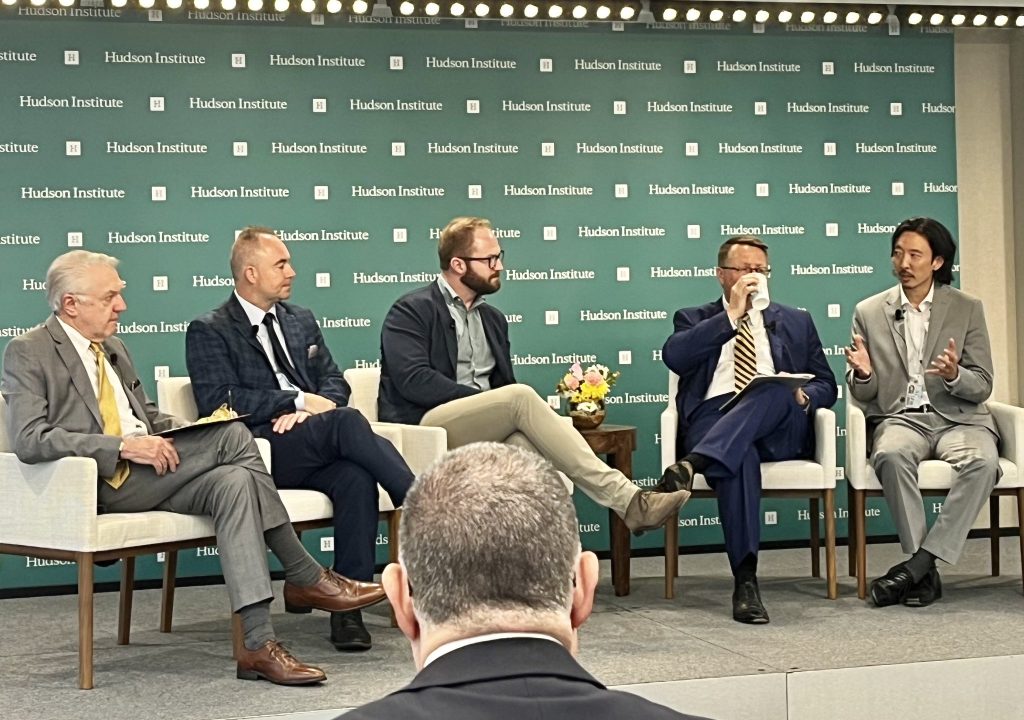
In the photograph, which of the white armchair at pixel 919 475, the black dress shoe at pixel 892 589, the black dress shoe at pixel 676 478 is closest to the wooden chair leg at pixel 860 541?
the white armchair at pixel 919 475

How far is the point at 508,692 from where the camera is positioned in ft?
4.06

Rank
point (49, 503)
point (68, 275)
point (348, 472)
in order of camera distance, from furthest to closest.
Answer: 1. point (348, 472)
2. point (68, 275)
3. point (49, 503)

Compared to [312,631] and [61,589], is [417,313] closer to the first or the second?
[312,631]

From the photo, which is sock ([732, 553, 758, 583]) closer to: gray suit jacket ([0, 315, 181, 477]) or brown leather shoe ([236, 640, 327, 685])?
brown leather shoe ([236, 640, 327, 685])

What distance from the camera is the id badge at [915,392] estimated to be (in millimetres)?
5488

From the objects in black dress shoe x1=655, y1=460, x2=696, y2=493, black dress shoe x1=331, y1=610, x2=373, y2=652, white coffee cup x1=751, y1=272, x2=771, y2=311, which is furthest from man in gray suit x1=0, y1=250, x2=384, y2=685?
white coffee cup x1=751, y1=272, x2=771, y2=311

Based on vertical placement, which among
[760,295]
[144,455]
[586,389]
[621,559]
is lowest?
[621,559]

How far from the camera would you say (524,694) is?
1234mm

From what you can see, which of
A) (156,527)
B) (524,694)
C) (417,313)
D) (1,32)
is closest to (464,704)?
(524,694)

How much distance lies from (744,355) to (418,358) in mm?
1290

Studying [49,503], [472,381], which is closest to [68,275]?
[49,503]

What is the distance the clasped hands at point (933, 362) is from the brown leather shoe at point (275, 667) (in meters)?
2.58

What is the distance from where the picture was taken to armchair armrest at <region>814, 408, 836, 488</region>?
5199mm

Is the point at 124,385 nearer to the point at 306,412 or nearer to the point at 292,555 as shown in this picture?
the point at 306,412
